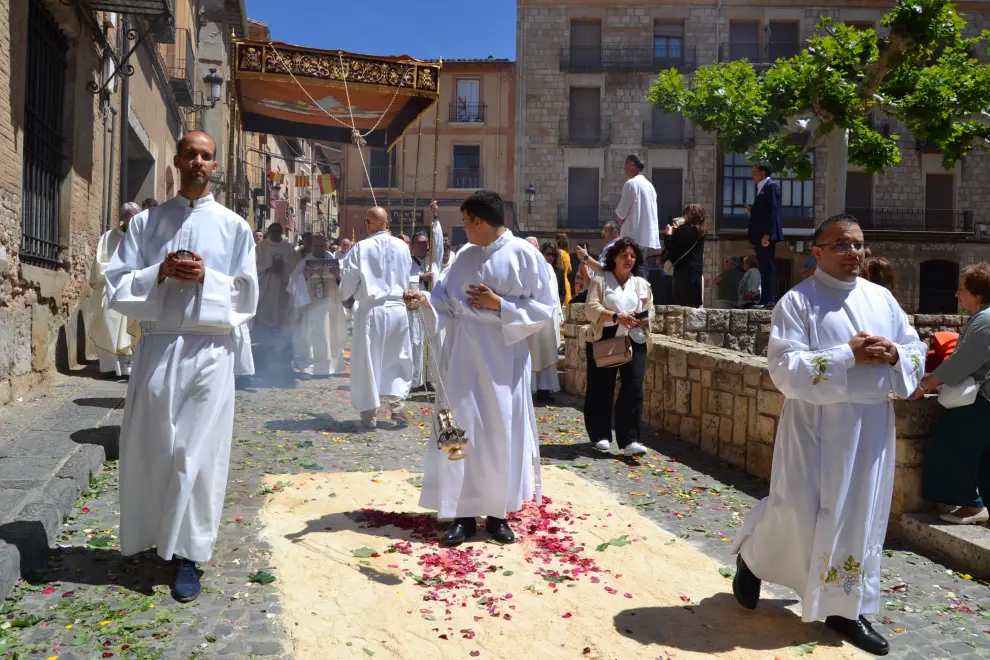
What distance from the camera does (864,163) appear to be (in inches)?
703

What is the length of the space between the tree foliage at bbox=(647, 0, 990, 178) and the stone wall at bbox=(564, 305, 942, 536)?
8531mm

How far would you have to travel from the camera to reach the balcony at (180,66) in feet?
59.7

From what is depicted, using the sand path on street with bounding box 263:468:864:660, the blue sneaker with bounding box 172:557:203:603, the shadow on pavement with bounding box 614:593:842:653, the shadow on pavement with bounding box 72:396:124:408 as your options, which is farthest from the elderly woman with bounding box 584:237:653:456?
the blue sneaker with bounding box 172:557:203:603

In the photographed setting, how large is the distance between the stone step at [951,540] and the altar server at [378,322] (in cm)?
482

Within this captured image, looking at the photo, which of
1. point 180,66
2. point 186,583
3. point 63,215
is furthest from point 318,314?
point 180,66

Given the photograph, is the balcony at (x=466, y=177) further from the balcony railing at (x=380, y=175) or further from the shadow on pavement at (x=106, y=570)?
the shadow on pavement at (x=106, y=570)

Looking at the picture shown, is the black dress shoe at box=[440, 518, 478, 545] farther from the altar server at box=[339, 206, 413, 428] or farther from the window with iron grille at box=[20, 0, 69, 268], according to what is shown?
the window with iron grille at box=[20, 0, 69, 268]

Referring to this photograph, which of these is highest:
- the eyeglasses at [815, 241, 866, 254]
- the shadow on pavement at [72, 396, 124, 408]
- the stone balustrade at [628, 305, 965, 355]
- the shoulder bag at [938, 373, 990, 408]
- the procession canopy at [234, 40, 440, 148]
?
the procession canopy at [234, 40, 440, 148]

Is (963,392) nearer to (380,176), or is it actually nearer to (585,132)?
(585,132)

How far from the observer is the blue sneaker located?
400 centimetres

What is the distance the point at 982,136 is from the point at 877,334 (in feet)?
55.8

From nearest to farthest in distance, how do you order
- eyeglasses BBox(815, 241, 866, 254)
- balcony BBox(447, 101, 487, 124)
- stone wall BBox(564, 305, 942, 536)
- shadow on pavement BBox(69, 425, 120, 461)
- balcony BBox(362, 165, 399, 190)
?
eyeglasses BBox(815, 241, 866, 254) → stone wall BBox(564, 305, 942, 536) → shadow on pavement BBox(69, 425, 120, 461) → balcony BBox(447, 101, 487, 124) → balcony BBox(362, 165, 399, 190)

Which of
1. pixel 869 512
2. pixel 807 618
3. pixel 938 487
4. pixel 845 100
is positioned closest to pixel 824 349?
pixel 869 512

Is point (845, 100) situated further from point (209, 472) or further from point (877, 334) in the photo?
point (209, 472)
